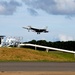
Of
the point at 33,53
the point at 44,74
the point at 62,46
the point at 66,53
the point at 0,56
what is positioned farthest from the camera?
the point at 62,46

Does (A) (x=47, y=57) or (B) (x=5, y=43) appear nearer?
(A) (x=47, y=57)

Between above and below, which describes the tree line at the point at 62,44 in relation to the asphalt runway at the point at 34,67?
above

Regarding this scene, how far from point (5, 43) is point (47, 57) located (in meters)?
19.9

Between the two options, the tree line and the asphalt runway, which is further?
the tree line

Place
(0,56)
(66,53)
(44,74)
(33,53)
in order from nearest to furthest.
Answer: (44,74) → (0,56) → (33,53) → (66,53)

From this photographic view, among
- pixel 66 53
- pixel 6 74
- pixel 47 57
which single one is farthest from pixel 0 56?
pixel 6 74

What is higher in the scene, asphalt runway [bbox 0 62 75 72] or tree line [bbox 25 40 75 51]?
tree line [bbox 25 40 75 51]

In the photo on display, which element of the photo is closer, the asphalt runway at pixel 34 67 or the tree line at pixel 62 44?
the asphalt runway at pixel 34 67

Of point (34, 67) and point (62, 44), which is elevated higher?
point (62, 44)

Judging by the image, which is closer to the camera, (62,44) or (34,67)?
(34,67)

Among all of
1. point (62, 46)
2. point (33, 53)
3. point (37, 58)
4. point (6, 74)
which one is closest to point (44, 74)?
point (6, 74)

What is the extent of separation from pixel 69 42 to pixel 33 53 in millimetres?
18195

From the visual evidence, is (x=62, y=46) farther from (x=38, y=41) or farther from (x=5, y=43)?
(x=5, y=43)

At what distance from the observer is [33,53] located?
52.3m
